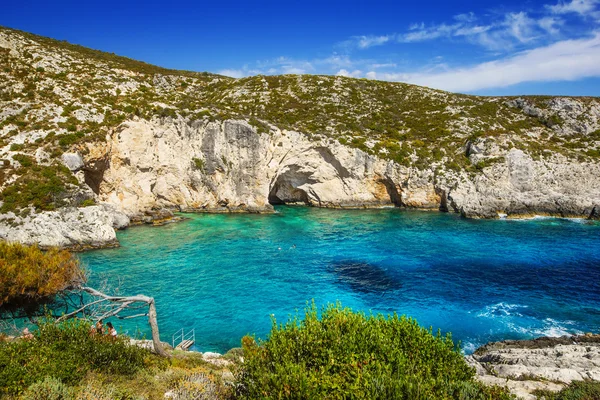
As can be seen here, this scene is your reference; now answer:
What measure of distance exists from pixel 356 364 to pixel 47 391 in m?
6.94

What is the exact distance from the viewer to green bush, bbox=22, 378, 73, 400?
7.27 m

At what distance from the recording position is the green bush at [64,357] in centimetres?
800

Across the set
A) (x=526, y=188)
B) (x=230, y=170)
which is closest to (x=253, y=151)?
(x=230, y=170)

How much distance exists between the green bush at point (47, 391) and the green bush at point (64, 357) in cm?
45

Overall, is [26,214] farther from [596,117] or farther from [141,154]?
[596,117]

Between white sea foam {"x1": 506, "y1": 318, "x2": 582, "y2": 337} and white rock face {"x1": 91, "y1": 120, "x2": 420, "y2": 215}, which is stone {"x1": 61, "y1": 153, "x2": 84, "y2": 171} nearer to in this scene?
white rock face {"x1": 91, "y1": 120, "x2": 420, "y2": 215}

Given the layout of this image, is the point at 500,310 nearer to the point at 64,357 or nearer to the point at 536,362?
the point at 536,362

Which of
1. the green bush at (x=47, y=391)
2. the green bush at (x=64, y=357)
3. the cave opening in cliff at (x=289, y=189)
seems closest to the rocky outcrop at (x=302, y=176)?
the cave opening in cliff at (x=289, y=189)

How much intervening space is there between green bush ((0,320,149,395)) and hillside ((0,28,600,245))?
24.1 metres

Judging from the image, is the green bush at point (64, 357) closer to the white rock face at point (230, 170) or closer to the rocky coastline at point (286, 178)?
the rocky coastline at point (286, 178)

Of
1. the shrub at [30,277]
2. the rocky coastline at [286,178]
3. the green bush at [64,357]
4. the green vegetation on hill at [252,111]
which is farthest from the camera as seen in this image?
the rocky coastline at [286,178]

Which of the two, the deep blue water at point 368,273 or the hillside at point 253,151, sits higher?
the hillside at point 253,151

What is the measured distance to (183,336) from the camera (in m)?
18.2

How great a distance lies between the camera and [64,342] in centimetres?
988
